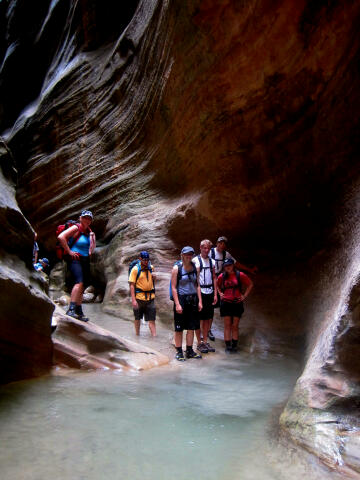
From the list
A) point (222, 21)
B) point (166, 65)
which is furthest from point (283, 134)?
point (166, 65)

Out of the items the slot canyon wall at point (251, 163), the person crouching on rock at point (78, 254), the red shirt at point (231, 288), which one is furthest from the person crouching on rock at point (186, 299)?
the slot canyon wall at point (251, 163)

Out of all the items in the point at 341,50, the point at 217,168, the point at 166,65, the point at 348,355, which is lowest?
the point at 348,355

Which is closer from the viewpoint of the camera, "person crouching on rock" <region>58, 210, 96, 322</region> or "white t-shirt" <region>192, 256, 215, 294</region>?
"person crouching on rock" <region>58, 210, 96, 322</region>

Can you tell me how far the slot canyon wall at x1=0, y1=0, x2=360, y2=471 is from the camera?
21.3 ft

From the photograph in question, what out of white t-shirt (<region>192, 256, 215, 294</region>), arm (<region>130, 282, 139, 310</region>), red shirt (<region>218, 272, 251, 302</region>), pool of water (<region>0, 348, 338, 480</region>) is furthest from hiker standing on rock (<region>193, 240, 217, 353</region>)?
pool of water (<region>0, 348, 338, 480</region>)

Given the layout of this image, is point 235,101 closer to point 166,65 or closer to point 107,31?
point 166,65

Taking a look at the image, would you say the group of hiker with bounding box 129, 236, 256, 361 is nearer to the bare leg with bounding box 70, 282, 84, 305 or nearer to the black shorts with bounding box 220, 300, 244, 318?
the black shorts with bounding box 220, 300, 244, 318

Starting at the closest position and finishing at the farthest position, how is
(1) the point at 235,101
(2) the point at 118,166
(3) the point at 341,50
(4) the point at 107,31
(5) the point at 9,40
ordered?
1. (3) the point at 341,50
2. (1) the point at 235,101
3. (2) the point at 118,166
4. (4) the point at 107,31
5. (5) the point at 9,40

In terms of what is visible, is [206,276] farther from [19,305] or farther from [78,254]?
[19,305]

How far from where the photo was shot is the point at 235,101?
7902 millimetres

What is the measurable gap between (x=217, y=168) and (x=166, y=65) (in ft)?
8.64

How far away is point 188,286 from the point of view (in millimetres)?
5910

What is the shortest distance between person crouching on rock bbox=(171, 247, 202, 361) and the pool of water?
1.18 m

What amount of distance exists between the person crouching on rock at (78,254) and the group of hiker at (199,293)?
128 cm
